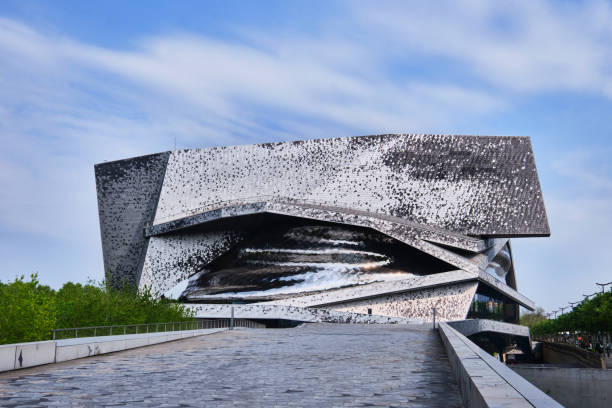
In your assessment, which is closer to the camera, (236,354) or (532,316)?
(236,354)

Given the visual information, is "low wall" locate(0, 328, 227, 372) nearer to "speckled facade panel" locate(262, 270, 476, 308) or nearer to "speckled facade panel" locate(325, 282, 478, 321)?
"speckled facade panel" locate(262, 270, 476, 308)

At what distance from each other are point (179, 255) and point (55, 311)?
2994cm

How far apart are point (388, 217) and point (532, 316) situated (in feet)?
326

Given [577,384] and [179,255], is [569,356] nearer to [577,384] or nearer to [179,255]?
[577,384]

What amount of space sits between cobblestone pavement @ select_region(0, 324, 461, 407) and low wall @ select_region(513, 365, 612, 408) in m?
19.4

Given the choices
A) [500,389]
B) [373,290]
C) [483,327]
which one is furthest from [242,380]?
[483,327]

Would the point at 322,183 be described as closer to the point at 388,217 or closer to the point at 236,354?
A: the point at 388,217

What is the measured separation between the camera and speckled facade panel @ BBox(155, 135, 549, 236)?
138ft

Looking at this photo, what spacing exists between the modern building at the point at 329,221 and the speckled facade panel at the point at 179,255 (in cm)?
7

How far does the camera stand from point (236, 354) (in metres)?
13.0

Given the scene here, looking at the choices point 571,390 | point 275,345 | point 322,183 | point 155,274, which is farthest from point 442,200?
point 275,345

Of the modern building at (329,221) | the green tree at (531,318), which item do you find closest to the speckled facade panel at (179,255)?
the modern building at (329,221)

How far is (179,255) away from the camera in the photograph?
43844 mm

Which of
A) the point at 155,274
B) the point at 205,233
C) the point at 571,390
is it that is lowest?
the point at 571,390
